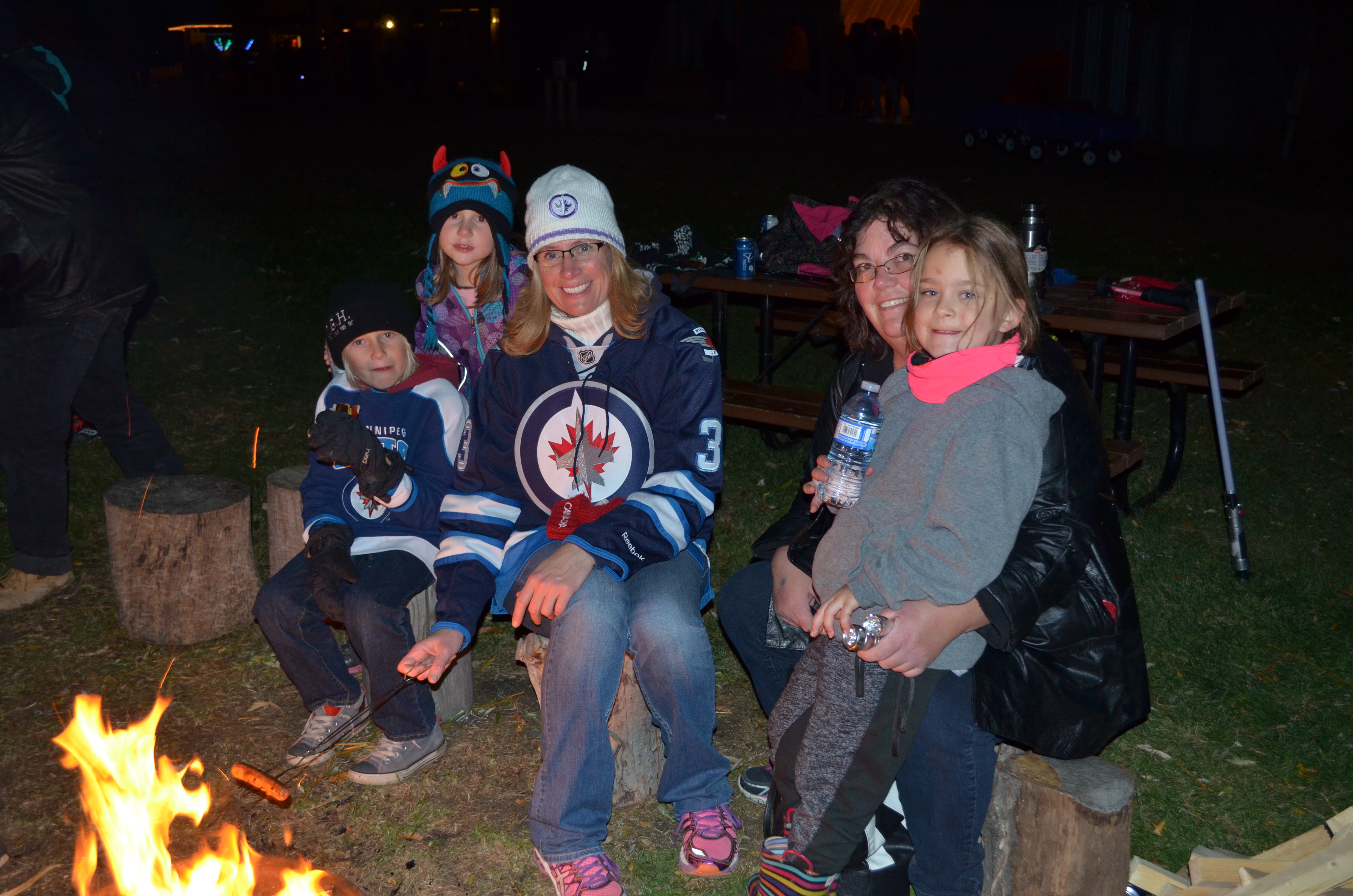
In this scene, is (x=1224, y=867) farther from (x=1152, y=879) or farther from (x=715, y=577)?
(x=715, y=577)

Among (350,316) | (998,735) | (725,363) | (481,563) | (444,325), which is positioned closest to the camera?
(998,735)

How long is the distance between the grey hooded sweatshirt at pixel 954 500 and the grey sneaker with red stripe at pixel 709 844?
917 mm

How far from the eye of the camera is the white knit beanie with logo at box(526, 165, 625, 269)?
352 cm

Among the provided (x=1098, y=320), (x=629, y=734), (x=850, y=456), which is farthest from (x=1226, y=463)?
(x=629, y=734)

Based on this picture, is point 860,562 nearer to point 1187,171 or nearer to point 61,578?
point 61,578

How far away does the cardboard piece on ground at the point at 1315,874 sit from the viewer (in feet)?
8.20

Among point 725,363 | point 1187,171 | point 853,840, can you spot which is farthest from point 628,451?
point 1187,171

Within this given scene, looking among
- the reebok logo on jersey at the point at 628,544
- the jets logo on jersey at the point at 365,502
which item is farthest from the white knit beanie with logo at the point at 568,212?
the reebok logo on jersey at the point at 628,544

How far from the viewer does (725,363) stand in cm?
768

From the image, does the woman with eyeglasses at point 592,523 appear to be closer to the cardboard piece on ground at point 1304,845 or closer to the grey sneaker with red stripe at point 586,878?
the grey sneaker with red stripe at point 586,878

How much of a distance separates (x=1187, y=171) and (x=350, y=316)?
63.1ft

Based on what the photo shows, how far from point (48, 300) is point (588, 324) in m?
2.44

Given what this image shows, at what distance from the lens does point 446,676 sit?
4.09 metres

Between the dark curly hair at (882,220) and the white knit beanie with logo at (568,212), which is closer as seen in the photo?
the dark curly hair at (882,220)
